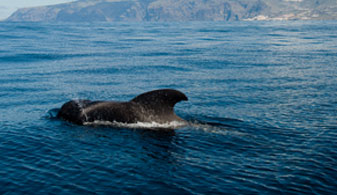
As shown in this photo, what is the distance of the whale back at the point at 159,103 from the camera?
1315cm

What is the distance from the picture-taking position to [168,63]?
1356 inches

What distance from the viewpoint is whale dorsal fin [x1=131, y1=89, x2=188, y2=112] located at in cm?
1303

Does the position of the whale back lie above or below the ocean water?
above

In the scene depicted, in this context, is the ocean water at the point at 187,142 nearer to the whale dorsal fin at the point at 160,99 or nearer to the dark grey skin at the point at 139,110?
the dark grey skin at the point at 139,110

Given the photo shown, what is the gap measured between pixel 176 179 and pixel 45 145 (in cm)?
511

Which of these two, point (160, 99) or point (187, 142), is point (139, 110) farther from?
point (187, 142)

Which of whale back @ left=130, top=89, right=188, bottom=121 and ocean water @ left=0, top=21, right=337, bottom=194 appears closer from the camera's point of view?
ocean water @ left=0, top=21, right=337, bottom=194

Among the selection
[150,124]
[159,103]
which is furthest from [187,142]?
[159,103]

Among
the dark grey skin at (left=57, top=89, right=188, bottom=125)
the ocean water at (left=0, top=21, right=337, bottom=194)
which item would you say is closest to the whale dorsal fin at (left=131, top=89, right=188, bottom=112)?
the dark grey skin at (left=57, top=89, right=188, bottom=125)

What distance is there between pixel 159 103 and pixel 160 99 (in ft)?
0.60

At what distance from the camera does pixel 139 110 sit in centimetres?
1345

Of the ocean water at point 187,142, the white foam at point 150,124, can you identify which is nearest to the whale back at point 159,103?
the white foam at point 150,124

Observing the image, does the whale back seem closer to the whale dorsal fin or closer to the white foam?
the whale dorsal fin

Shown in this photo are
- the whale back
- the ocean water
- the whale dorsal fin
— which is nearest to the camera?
the ocean water
